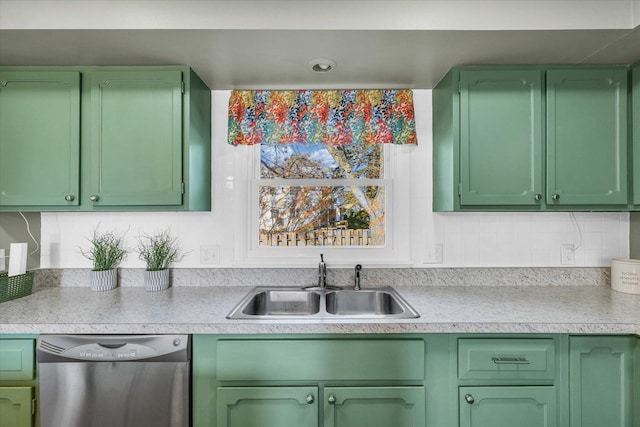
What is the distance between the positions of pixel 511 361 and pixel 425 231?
870 mm

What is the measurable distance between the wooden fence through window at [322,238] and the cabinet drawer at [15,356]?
1149mm

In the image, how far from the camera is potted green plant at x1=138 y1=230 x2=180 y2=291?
1901mm

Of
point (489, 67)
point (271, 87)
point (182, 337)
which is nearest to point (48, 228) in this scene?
point (182, 337)

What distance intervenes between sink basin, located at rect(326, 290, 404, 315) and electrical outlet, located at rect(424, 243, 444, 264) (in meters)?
0.37

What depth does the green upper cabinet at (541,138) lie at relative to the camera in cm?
173

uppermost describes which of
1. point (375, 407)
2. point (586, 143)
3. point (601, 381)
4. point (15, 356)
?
point (586, 143)

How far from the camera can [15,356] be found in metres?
1.35

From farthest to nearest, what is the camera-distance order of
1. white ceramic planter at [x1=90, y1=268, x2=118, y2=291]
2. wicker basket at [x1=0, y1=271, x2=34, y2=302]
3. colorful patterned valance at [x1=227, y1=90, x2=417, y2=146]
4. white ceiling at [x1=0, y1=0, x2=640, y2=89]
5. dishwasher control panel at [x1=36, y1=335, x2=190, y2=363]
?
colorful patterned valance at [x1=227, y1=90, x2=417, y2=146]
white ceramic planter at [x1=90, y1=268, x2=118, y2=291]
wicker basket at [x1=0, y1=271, x2=34, y2=302]
white ceiling at [x1=0, y1=0, x2=640, y2=89]
dishwasher control panel at [x1=36, y1=335, x2=190, y2=363]

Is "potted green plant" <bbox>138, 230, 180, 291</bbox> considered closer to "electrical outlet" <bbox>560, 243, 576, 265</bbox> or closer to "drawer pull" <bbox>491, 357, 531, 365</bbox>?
"drawer pull" <bbox>491, 357, 531, 365</bbox>

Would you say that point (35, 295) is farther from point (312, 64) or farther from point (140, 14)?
point (312, 64)

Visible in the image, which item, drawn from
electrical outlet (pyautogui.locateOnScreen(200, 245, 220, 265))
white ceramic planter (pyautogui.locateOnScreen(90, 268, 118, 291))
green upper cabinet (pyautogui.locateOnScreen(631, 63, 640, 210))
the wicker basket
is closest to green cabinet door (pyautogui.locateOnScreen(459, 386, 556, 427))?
green upper cabinet (pyautogui.locateOnScreen(631, 63, 640, 210))

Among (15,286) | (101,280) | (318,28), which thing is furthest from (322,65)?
(15,286)

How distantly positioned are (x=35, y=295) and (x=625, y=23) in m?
3.07

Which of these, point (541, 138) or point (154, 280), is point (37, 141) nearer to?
point (154, 280)
